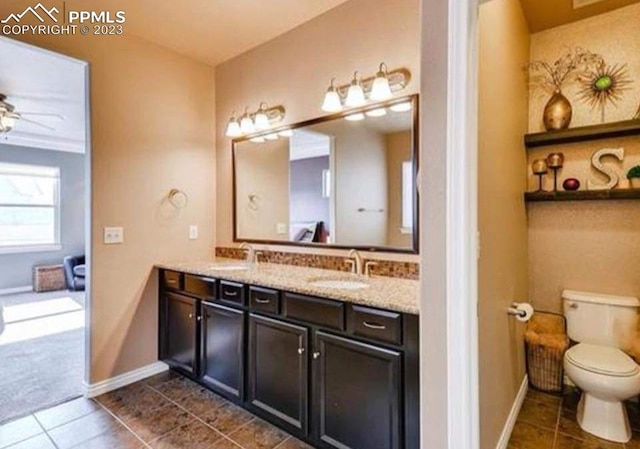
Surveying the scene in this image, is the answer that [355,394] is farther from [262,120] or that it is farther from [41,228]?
[41,228]

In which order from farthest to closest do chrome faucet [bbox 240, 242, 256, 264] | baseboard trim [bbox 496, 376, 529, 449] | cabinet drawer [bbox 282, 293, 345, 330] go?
chrome faucet [bbox 240, 242, 256, 264], baseboard trim [bbox 496, 376, 529, 449], cabinet drawer [bbox 282, 293, 345, 330]

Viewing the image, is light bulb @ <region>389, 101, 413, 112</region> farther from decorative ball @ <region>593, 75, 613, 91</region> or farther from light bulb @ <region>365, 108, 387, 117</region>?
decorative ball @ <region>593, 75, 613, 91</region>

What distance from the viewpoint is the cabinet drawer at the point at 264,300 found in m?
2.02

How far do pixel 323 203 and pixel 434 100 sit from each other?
1.45 meters

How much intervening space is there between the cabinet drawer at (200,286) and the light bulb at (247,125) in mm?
1269

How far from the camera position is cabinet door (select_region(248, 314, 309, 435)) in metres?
1.88

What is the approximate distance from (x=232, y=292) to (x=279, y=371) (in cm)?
57

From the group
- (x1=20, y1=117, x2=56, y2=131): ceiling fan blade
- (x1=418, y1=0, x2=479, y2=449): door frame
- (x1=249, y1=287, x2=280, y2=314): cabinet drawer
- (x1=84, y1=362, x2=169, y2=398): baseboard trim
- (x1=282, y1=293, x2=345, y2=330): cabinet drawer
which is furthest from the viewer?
(x1=20, y1=117, x2=56, y2=131): ceiling fan blade

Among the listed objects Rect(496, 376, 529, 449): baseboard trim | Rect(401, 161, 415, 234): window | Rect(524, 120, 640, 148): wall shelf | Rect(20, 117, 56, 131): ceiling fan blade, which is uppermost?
Rect(20, 117, 56, 131): ceiling fan blade

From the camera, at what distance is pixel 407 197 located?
7.15 feet

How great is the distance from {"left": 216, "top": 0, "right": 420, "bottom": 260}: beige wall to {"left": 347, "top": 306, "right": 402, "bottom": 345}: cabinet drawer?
647 millimetres

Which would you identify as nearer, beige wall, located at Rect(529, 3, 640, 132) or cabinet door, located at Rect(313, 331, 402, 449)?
cabinet door, located at Rect(313, 331, 402, 449)

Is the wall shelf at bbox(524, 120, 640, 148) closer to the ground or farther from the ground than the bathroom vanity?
farther from the ground

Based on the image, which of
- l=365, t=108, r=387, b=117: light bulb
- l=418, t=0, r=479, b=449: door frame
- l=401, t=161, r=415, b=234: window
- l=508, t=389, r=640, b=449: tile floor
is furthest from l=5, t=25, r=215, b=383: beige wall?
l=508, t=389, r=640, b=449: tile floor
